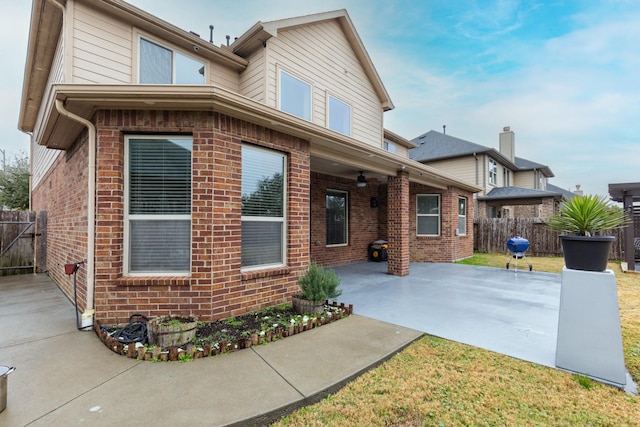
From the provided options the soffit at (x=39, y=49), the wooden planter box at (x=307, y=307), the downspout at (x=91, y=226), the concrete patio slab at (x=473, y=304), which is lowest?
the concrete patio slab at (x=473, y=304)

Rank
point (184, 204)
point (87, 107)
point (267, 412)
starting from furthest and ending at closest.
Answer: point (184, 204)
point (87, 107)
point (267, 412)

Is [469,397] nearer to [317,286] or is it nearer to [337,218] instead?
[317,286]

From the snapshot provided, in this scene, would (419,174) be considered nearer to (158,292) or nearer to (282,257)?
(282,257)

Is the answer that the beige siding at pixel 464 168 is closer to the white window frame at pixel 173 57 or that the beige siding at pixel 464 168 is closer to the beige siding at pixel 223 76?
the beige siding at pixel 223 76

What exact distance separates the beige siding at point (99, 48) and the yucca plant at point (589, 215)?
7.33 meters

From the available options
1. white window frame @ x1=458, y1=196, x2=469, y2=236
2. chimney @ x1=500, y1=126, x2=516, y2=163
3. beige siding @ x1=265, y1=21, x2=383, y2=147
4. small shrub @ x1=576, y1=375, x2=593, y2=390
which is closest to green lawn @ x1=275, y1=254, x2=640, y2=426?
small shrub @ x1=576, y1=375, x2=593, y2=390

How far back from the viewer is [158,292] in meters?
3.76

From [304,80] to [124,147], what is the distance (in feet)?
17.3

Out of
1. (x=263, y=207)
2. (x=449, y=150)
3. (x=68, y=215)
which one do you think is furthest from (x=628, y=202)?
(x=68, y=215)

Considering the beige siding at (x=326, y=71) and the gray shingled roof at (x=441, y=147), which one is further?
the gray shingled roof at (x=441, y=147)

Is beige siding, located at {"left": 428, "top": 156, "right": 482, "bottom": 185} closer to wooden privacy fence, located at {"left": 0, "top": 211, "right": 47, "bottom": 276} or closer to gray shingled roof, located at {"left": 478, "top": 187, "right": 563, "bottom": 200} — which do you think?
gray shingled roof, located at {"left": 478, "top": 187, "right": 563, "bottom": 200}

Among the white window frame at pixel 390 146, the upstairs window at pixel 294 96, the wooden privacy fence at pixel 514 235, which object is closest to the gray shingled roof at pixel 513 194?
the wooden privacy fence at pixel 514 235

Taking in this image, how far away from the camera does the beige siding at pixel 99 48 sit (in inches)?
197

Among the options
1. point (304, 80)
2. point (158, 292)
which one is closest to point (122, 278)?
point (158, 292)
